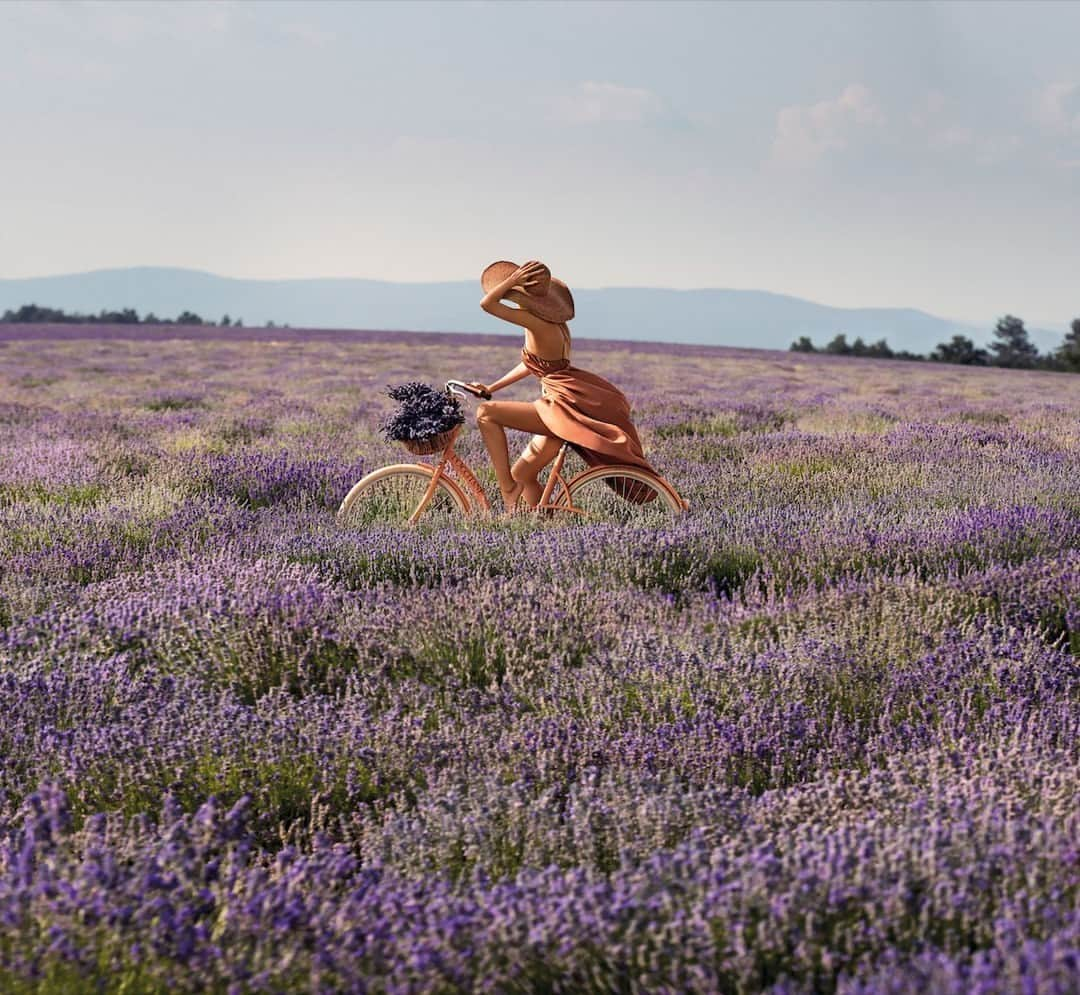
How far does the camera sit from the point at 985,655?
276 cm

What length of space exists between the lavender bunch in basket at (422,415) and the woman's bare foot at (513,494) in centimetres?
49

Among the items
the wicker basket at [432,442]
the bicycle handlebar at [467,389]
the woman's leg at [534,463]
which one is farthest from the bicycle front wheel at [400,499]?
the bicycle handlebar at [467,389]

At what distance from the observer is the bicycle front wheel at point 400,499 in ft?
15.7

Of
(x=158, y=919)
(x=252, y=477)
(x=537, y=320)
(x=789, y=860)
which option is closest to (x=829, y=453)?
(x=537, y=320)

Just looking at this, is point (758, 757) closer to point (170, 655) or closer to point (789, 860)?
point (789, 860)

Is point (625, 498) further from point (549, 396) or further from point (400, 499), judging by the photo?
point (400, 499)

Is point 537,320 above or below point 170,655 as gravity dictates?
above

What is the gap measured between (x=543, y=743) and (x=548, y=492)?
2.47m

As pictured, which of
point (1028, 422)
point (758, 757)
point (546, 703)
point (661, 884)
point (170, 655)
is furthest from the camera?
point (1028, 422)

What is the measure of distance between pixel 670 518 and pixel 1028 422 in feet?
22.5

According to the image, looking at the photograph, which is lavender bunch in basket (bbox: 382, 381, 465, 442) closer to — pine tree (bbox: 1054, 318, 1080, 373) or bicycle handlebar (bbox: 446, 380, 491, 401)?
bicycle handlebar (bbox: 446, 380, 491, 401)

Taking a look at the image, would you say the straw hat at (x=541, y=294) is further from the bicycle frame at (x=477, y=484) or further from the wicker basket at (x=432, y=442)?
Result: the wicker basket at (x=432, y=442)

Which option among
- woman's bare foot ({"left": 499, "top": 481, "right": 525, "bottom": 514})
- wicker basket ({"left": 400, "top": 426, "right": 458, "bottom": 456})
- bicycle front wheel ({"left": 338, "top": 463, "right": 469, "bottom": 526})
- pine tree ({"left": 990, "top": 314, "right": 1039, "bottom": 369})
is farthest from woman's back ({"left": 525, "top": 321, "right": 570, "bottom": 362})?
pine tree ({"left": 990, "top": 314, "right": 1039, "bottom": 369})

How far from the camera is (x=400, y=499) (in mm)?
5402
